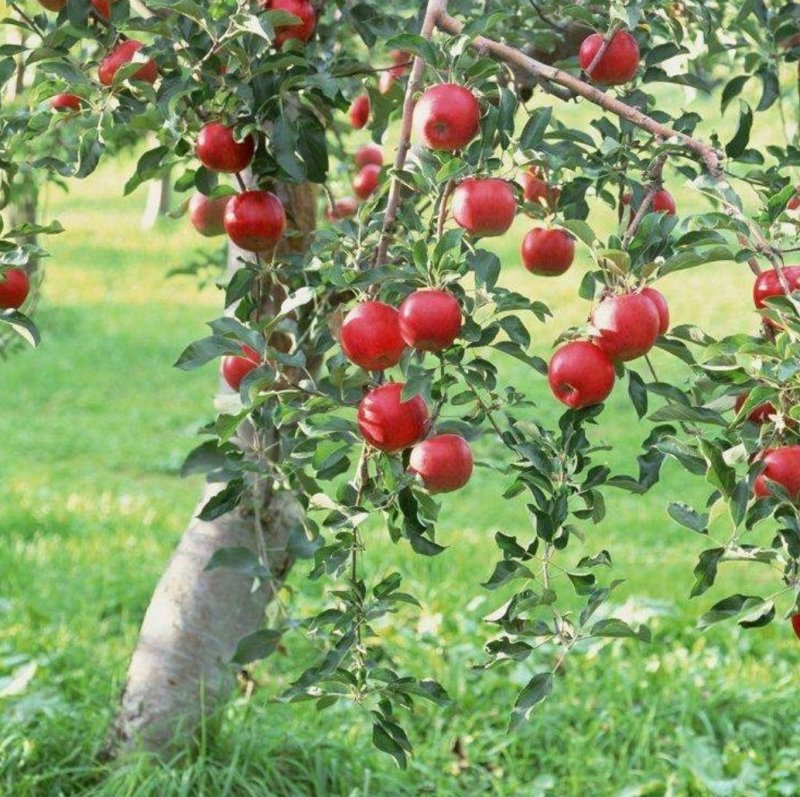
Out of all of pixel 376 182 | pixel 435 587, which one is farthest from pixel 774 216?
pixel 435 587

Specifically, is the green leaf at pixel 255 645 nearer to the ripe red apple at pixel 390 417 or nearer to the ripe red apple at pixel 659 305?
the ripe red apple at pixel 390 417

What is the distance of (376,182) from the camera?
7.29 feet

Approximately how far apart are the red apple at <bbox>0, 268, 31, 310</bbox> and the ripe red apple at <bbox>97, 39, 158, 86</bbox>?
0.84ft

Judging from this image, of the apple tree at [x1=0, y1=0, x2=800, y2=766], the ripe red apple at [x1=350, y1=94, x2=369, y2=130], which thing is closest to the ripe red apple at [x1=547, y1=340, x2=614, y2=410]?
the apple tree at [x1=0, y1=0, x2=800, y2=766]

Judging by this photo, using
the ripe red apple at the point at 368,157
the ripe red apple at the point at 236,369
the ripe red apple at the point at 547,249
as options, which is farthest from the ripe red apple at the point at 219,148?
the ripe red apple at the point at 368,157

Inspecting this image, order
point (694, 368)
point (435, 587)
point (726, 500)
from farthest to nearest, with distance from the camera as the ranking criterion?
point (435, 587) → point (694, 368) → point (726, 500)

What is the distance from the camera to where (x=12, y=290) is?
1476mm

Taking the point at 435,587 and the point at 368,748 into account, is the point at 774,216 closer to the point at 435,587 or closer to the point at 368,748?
the point at 368,748

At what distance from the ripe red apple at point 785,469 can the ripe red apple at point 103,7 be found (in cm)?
97

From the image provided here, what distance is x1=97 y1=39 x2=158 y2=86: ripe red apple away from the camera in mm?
1573

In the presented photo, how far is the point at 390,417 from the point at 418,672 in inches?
77.6

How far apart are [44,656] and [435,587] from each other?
1216 mm

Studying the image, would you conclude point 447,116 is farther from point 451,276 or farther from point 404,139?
point 451,276

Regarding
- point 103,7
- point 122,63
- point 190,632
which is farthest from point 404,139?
point 190,632
